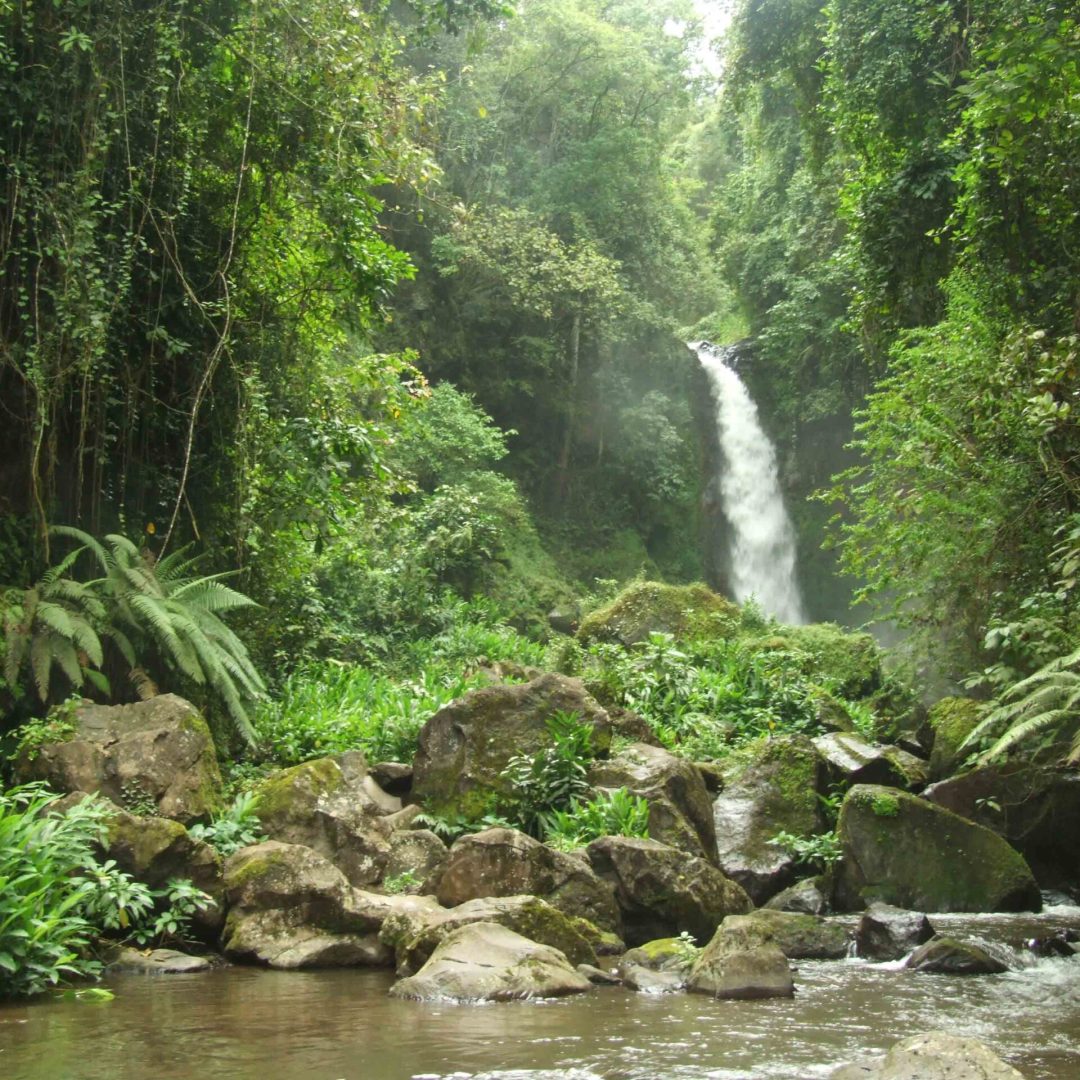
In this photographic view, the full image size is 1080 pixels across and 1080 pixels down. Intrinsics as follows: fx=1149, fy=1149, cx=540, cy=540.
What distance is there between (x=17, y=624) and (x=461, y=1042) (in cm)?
477

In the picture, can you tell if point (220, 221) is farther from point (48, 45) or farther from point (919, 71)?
point (919, 71)

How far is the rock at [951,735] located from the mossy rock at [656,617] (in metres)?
4.94

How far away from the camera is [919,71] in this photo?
13602 millimetres

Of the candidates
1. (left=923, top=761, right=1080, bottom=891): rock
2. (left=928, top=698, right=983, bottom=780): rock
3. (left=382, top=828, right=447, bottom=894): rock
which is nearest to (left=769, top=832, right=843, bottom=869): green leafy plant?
(left=923, top=761, right=1080, bottom=891): rock

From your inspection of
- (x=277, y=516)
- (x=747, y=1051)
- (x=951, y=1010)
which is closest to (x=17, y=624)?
(x=277, y=516)

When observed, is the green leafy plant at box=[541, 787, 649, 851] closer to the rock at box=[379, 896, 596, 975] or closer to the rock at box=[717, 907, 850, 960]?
the rock at box=[717, 907, 850, 960]

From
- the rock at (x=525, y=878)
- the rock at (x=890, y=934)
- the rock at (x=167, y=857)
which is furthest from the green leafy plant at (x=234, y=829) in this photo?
the rock at (x=890, y=934)

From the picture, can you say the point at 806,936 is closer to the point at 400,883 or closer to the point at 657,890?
the point at 657,890

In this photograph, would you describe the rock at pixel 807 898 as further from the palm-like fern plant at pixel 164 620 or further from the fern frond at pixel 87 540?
the fern frond at pixel 87 540

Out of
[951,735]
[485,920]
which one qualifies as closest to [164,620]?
[485,920]

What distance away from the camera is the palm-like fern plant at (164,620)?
8609mm

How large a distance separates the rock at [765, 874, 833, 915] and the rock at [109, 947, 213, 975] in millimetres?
4371

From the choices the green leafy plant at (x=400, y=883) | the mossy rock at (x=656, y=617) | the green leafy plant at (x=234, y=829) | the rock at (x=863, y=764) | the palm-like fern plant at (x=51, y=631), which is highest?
the mossy rock at (x=656, y=617)

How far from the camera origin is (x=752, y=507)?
27.3m
